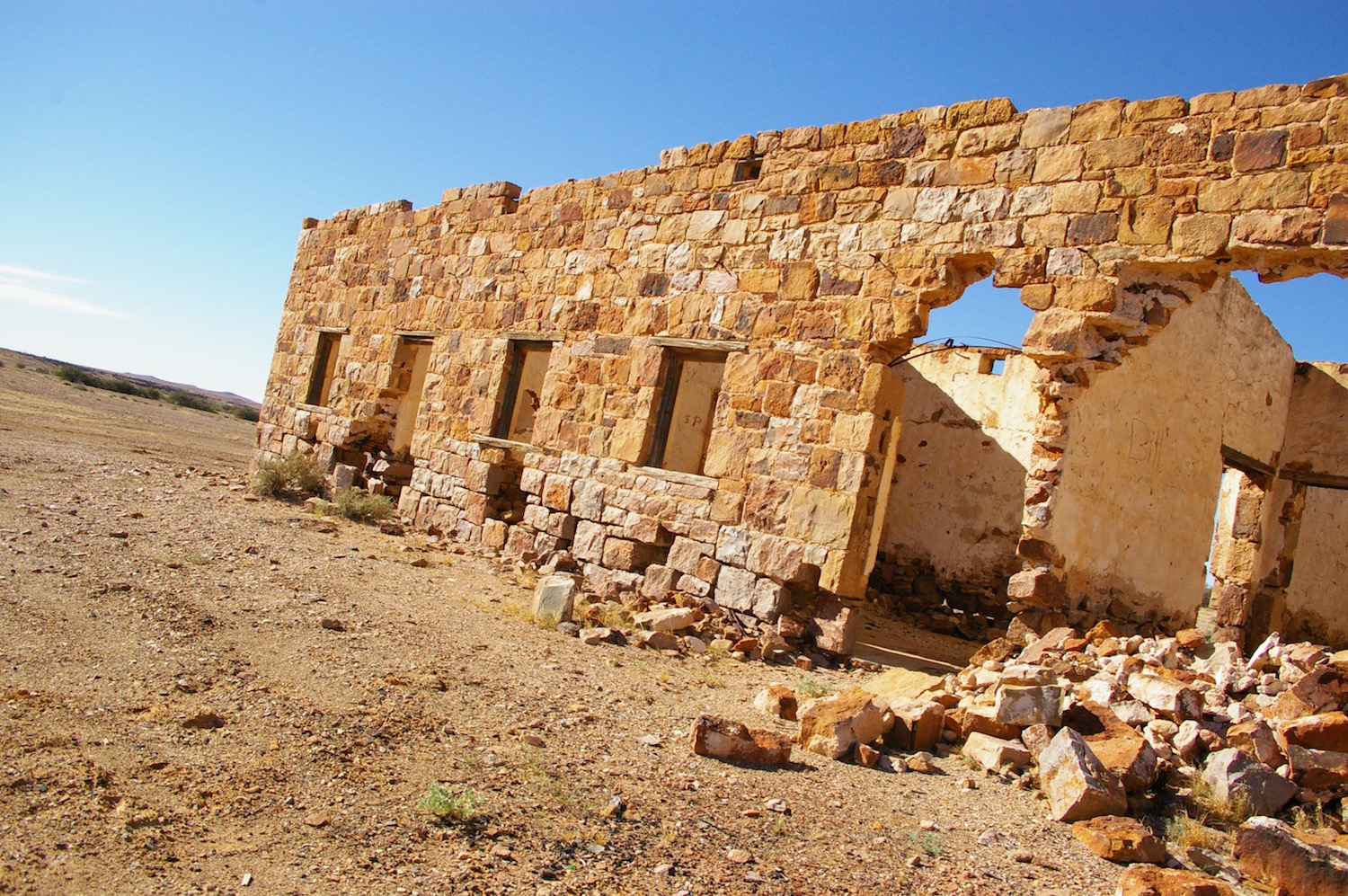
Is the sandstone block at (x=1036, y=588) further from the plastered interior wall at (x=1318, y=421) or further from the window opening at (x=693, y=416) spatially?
the window opening at (x=693, y=416)

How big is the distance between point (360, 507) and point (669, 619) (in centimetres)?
481

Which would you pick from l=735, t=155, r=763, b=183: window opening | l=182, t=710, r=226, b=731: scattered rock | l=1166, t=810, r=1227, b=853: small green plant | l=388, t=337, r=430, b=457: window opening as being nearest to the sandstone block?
l=1166, t=810, r=1227, b=853: small green plant

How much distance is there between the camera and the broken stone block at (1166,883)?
2820mm

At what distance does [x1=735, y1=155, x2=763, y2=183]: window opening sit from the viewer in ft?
25.9

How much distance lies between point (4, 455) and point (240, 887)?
9935mm

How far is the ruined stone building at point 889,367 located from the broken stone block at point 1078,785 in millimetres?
2438

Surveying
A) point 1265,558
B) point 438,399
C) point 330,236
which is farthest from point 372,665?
point 1265,558

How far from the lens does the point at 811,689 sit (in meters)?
5.39

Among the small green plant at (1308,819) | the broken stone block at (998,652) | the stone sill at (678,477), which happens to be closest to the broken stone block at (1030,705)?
the small green plant at (1308,819)

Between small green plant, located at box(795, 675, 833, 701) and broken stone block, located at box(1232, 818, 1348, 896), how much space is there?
2.26 m

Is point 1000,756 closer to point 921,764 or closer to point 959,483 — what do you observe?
point 921,764

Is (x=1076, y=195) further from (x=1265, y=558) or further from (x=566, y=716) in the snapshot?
(x=1265, y=558)

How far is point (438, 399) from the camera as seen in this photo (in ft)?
33.9

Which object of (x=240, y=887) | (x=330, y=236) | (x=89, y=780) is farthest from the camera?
(x=330, y=236)
